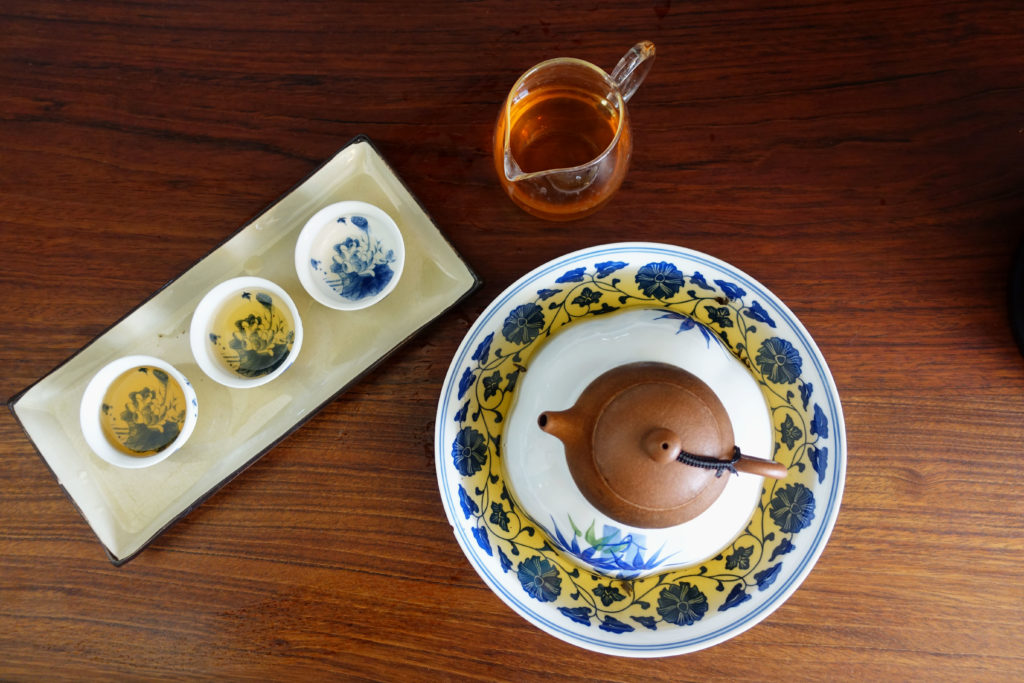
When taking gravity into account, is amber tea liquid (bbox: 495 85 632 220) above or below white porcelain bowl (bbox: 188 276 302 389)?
above

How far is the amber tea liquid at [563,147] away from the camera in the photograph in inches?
28.2

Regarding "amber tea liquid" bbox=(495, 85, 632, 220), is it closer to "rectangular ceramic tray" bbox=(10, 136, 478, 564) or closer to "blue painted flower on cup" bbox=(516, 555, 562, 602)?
"rectangular ceramic tray" bbox=(10, 136, 478, 564)

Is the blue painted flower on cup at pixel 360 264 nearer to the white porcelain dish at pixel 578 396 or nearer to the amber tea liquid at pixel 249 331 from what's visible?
the amber tea liquid at pixel 249 331

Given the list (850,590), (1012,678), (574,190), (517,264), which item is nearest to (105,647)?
(517,264)

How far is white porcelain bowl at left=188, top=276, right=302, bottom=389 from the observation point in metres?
0.82

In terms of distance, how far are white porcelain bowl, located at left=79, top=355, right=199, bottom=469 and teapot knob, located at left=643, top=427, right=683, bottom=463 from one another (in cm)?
59

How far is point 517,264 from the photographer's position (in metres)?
0.81

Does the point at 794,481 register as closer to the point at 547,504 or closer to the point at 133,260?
the point at 547,504

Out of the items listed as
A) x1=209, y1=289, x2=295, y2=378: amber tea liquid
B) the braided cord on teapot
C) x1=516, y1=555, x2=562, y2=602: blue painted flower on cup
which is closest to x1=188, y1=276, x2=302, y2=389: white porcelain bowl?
x1=209, y1=289, x2=295, y2=378: amber tea liquid

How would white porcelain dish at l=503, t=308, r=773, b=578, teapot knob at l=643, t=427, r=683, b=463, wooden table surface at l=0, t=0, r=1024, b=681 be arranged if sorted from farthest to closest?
wooden table surface at l=0, t=0, r=1024, b=681 → white porcelain dish at l=503, t=308, r=773, b=578 → teapot knob at l=643, t=427, r=683, b=463

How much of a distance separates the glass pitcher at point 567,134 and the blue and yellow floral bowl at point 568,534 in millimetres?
88

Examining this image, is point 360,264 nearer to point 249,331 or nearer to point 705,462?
point 249,331

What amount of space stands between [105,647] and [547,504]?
0.66 m

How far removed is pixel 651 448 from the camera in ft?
1.71
